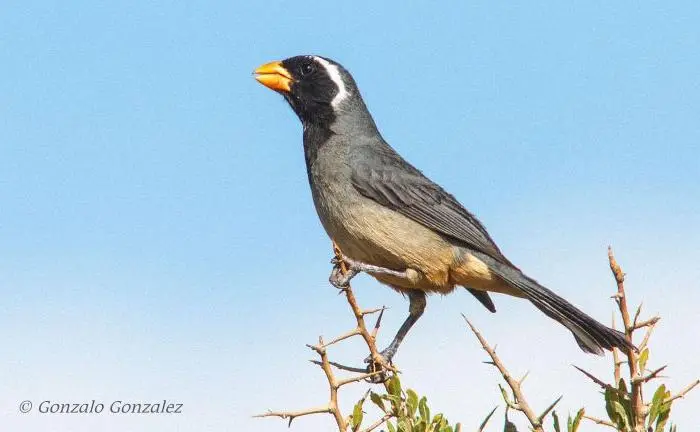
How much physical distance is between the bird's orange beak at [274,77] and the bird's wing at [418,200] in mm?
979

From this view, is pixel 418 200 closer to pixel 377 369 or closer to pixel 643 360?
pixel 377 369

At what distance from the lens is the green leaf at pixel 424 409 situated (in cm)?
380

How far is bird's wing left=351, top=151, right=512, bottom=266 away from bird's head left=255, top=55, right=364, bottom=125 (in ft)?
2.03

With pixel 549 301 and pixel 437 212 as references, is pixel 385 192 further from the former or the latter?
pixel 549 301

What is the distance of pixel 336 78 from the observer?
754cm

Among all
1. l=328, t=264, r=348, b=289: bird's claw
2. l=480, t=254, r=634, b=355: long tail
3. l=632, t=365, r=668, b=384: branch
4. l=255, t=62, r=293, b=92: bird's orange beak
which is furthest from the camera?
l=255, t=62, r=293, b=92: bird's orange beak

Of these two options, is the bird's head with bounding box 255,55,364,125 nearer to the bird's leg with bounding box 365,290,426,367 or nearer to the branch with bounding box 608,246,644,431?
the bird's leg with bounding box 365,290,426,367

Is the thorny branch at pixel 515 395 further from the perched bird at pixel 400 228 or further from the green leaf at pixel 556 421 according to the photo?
the perched bird at pixel 400 228

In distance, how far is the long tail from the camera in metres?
5.93

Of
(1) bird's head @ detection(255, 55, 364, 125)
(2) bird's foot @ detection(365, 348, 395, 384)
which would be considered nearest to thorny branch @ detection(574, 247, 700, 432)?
(2) bird's foot @ detection(365, 348, 395, 384)

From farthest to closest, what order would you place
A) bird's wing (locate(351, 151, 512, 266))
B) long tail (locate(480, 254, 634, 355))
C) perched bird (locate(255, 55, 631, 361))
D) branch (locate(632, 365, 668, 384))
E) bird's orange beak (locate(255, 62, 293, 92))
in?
bird's orange beak (locate(255, 62, 293, 92)), bird's wing (locate(351, 151, 512, 266)), perched bird (locate(255, 55, 631, 361)), long tail (locate(480, 254, 634, 355)), branch (locate(632, 365, 668, 384))

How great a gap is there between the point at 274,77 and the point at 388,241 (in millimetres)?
1817

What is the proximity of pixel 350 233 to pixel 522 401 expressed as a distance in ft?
9.16

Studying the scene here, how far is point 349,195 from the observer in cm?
655
